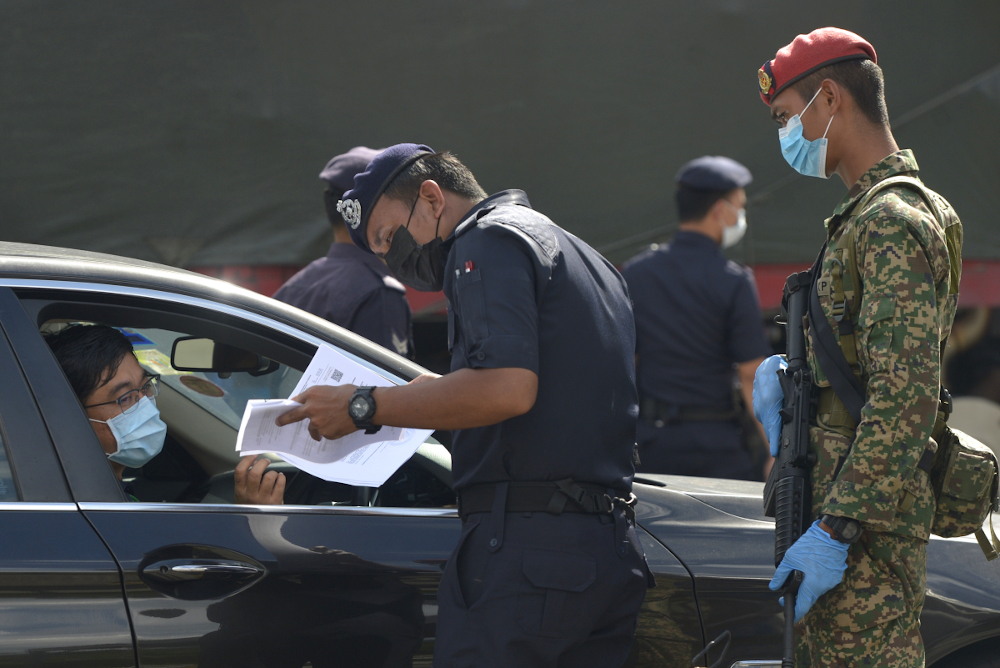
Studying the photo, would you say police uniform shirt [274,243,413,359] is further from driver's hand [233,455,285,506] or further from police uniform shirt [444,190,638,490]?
police uniform shirt [444,190,638,490]

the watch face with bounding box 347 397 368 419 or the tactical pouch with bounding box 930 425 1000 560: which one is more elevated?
the watch face with bounding box 347 397 368 419

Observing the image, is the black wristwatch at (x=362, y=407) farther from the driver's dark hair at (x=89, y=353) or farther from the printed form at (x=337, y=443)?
the driver's dark hair at (x=89, y=353)

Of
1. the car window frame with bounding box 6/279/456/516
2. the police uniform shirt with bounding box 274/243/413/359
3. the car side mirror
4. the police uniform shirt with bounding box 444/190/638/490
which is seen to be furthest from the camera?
the police uniform shirt with bounding box 274/243/413/359

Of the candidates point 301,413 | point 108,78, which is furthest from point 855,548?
point 108,78

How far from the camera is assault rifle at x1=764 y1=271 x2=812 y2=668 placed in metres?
1.86

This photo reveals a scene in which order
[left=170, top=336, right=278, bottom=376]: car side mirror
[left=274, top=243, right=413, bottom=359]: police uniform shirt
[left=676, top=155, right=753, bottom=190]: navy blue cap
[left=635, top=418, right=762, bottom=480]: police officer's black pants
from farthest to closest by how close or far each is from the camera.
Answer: [left=676, top=155, right=753, bottom=190]: navy blue cap → [left=635, top=418, right=762, bottom=480]: police officer's black pants → [left=274, top=243, right=413, bottom=359]: police uniform shirt → [left=170, top=336, right=278, bottom=376]: car side mirror

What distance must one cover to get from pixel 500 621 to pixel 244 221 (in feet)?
11.6

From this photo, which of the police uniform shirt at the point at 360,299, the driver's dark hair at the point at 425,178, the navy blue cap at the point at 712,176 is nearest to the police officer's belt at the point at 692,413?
the navy blue cap at the point at 712,176

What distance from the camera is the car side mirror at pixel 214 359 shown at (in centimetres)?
253

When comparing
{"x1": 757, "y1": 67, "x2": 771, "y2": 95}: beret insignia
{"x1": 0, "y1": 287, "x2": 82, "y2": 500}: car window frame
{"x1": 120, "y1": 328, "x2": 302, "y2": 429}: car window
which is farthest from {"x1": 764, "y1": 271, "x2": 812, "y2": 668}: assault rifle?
{"x1": 0, "y1": 287, "x2": 82, "y2": 500}: car window frame

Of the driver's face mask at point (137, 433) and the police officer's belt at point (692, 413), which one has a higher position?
the driver's face mask at point (137, 433)

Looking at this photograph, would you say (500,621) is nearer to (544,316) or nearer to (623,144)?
(544,316)

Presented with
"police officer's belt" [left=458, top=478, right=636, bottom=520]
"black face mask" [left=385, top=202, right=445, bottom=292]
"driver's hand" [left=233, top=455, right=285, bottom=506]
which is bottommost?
"driver's hand" [left=233, top=455, right=285, bottom=506]

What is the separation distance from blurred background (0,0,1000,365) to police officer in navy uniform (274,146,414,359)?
1.37 meters
